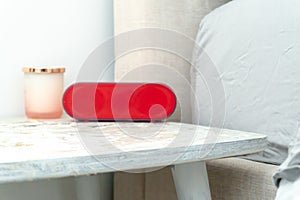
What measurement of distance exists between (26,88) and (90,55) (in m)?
0.25

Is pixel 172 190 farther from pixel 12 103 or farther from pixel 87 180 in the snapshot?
pixel 12 103

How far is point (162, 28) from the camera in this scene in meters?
1.14

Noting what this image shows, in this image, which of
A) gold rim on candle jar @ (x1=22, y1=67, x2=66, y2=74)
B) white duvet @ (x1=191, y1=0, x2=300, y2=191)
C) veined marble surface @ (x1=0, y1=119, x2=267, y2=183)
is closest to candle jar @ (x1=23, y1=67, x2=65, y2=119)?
gold rim on candle jar @ (x1=22, y1=67, x2=66, y2=74)

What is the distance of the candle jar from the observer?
39.6 inches

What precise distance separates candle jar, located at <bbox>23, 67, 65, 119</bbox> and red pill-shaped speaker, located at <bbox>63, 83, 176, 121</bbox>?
0.12m

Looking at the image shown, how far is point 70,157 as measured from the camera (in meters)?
0.56

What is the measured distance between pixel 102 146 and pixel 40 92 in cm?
41

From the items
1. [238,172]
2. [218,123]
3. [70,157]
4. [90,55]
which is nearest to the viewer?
[70,157]

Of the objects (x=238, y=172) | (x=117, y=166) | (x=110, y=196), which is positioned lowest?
(x=110, y=196)

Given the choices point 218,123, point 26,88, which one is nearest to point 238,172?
point 218,123

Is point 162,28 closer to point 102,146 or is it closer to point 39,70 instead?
point 39,70

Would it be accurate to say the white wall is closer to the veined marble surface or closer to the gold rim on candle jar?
the gold rim on candle jar

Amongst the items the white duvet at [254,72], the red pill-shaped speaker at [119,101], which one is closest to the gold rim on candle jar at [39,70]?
the red pill-shaped speaker at [119,101]

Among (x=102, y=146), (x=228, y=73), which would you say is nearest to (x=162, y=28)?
(x=228, y=73)
